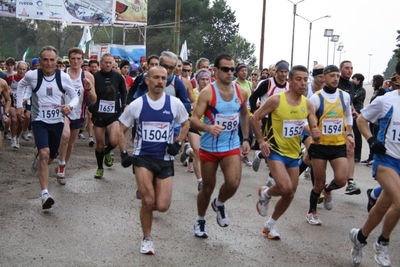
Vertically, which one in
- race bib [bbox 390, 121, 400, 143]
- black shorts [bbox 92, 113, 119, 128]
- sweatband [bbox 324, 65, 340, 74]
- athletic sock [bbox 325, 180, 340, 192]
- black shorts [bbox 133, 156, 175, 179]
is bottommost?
athletic sock [bbox 325, 180, 340, 192]

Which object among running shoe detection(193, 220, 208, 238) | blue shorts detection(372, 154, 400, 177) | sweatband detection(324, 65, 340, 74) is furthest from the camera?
sweatband detection(324, 65, 340, 74)

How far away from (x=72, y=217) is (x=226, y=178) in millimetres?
2176

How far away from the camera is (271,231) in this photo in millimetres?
6895

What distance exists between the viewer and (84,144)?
15117mm

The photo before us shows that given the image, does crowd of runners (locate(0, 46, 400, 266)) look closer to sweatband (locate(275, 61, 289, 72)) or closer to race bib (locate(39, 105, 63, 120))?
race bib (locate(39, 105, 63, 120))

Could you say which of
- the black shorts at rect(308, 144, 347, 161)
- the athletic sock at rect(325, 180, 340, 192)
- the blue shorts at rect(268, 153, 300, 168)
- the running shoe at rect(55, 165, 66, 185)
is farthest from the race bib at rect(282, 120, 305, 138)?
the running shoe at rect(55, 165, 66, 185)

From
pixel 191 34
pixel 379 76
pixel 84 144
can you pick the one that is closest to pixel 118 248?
pixel 84 144

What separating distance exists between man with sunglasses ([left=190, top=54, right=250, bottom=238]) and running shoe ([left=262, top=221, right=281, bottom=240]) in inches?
19.9

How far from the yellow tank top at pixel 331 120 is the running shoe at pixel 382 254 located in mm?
2055

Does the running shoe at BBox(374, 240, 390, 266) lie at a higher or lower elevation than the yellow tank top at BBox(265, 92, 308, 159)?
lower

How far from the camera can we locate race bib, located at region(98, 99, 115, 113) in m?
10.1

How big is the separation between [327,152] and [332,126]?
1.19 ft

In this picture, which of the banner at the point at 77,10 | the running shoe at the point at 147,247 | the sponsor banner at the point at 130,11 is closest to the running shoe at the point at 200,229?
the running shoe at the point at 147,247

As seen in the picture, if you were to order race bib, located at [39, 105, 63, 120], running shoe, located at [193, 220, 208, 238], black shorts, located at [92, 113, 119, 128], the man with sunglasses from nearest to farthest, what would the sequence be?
the man with sunglasses, running shoe, located at [193, 220, 208, 238], race bib, located at [39, 105, 63, 120], black shorts, located at [92, 113, 119, 128]
